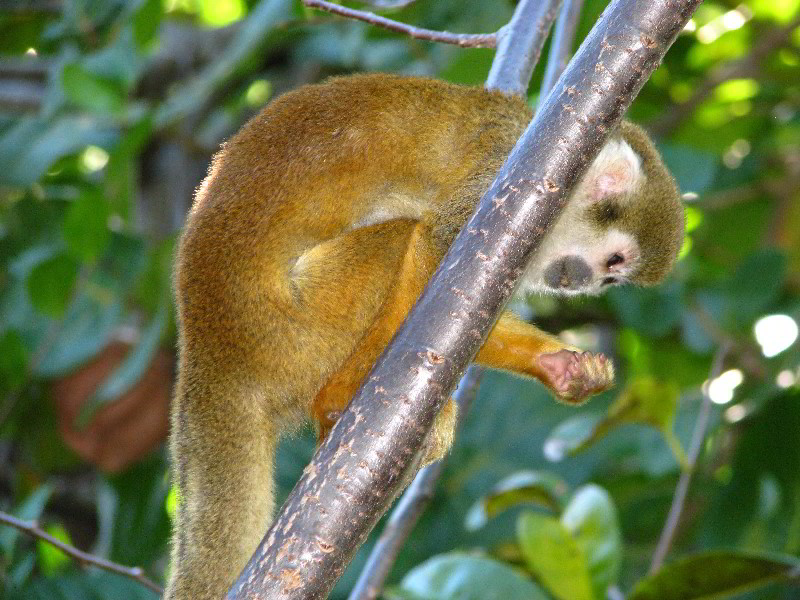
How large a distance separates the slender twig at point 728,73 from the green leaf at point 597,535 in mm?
2271

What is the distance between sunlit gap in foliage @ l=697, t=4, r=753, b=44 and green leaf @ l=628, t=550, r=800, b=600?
9.44 feet

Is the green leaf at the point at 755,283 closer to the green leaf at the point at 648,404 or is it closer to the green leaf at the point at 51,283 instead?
the green leaf at the point at 648,404

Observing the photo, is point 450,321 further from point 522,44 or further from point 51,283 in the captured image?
point 51,283

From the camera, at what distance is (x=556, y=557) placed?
270 cm

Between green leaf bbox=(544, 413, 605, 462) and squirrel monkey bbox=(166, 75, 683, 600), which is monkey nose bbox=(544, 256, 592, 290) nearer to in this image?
squirrel monkey bbox=(166, 75, 683, 600)

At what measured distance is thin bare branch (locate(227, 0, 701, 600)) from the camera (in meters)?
1.50

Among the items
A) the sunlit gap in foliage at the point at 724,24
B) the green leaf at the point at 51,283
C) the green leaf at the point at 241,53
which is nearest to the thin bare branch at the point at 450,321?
the green leaf at the point at 241,53

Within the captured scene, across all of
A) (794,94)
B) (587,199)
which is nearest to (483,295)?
(587,199)

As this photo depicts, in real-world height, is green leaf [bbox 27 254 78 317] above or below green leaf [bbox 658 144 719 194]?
below

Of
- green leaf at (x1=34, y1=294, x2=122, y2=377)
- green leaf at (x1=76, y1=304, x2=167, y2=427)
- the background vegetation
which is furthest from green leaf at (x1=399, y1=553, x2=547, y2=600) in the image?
green leaf at (x1=34, y1=294, x2=122, y2=377)

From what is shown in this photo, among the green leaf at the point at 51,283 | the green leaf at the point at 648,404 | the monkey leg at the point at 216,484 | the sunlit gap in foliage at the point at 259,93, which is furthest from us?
the sunlit gap in foliage at the point at 259,93

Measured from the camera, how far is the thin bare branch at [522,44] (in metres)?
2.67

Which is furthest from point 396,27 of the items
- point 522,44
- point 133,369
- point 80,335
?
point 80,335

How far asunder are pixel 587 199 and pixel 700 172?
140 cm
